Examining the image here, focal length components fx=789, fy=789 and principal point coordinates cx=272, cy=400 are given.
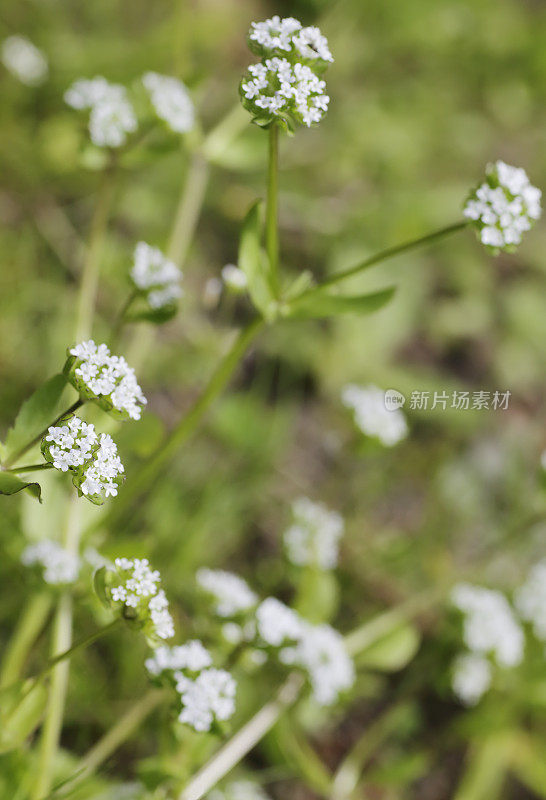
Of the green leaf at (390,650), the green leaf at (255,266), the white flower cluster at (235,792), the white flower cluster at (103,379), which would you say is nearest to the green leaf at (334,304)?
the green leaf at (255,266)

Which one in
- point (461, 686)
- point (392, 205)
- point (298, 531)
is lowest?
point (461, 686)

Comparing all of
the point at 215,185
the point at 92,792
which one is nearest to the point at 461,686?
the point at 92,792

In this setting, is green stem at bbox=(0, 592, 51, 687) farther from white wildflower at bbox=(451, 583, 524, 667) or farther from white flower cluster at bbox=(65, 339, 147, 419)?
white wildflower at bbox=(451, 583, 524, 667)

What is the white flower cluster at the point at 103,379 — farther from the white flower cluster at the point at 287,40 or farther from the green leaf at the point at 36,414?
the white flower cluster at the point at 287,40

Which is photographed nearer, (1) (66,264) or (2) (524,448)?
(1) (66,264)

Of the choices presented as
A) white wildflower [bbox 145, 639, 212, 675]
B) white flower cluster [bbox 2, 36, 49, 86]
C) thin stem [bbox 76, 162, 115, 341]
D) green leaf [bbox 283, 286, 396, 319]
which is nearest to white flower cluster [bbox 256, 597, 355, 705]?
white wildflower [bbox 145, 639, 212, 675]

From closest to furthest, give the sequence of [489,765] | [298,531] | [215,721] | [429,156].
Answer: [215,721] → [298,531] → [489,765] → [429,156]

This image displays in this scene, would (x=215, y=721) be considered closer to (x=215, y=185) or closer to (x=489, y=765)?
(x=489, y=765)

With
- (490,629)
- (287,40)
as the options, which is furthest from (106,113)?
(490,629)

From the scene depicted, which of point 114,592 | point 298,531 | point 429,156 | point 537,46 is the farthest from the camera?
point 537,46
